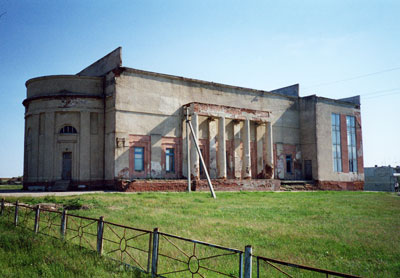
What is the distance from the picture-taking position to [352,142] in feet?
114

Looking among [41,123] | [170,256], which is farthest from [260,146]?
[170,256]

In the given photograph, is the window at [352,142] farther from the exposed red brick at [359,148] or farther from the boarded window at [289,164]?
the boarded window at [289,164]

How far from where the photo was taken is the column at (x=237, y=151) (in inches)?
1096

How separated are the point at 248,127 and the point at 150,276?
2221 cm

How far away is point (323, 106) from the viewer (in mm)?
32875

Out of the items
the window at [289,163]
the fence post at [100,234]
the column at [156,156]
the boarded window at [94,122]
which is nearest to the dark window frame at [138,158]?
the column at [156,156]

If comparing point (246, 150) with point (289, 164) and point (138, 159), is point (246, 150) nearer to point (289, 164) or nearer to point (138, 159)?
point (289, 164)

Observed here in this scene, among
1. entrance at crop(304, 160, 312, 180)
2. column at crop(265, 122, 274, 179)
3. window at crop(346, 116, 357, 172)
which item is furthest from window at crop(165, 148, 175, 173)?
window at crop(346, 116, 357, 172)

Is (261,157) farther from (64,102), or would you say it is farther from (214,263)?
(214,263)

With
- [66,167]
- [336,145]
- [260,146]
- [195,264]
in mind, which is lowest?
[195,264]

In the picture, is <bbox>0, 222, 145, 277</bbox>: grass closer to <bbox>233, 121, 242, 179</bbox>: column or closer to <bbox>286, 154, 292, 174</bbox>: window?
<bbox>233, 121, 242, 179</bbox>: column

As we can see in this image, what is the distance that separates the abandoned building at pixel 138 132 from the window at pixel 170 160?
0.07 meters

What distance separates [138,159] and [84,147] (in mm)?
3612

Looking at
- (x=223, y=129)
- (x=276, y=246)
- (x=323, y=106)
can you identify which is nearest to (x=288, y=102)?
(x=323, y=106)
